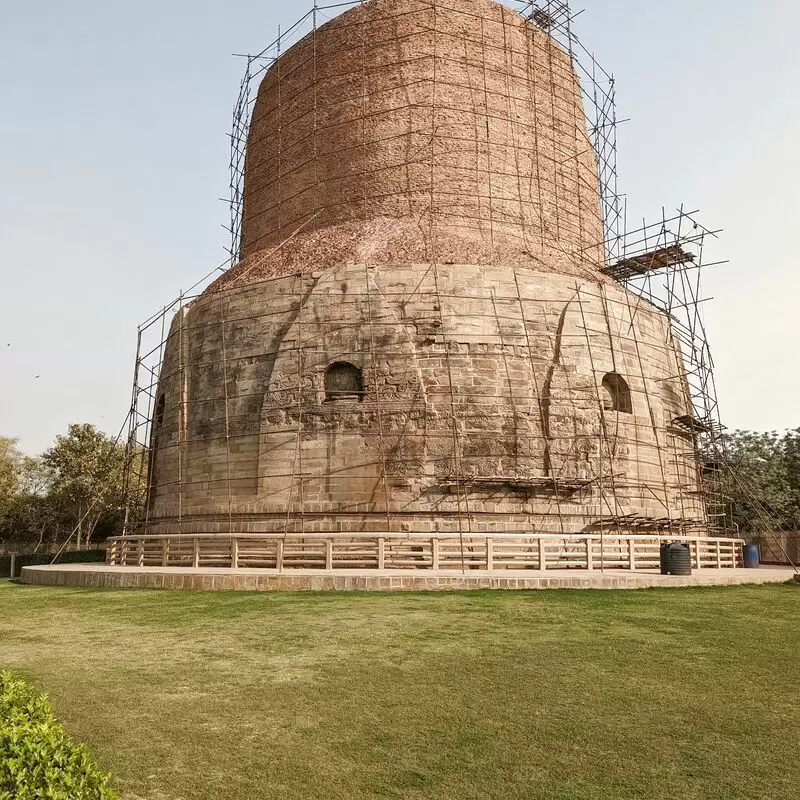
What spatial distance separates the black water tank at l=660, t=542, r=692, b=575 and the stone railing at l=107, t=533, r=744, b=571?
2.26ft

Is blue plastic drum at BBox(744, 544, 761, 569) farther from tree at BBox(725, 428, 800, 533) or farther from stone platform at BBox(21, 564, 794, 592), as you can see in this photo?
tree at BBox(725, 428, 800, 533)

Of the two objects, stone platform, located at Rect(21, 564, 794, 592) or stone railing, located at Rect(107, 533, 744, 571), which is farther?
stone railing, located at Rect(107, 533, 744, 571)

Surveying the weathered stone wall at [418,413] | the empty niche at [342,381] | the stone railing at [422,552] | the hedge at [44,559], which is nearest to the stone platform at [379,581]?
the stone railing at [422,552]

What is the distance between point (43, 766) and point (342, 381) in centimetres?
1411

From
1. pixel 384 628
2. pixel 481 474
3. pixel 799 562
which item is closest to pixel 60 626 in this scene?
pixel 384 628

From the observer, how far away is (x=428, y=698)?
16.6 ft

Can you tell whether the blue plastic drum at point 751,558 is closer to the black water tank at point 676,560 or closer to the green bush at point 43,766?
the black water tank at point 676,560

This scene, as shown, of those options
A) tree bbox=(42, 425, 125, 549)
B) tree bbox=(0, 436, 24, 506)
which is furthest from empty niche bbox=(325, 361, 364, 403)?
tree bbox=(0, 436, 24, 506)

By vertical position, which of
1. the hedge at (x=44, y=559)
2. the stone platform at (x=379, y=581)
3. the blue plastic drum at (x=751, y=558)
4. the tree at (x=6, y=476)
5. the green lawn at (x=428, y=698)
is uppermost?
the tree at (x=6, y=476)

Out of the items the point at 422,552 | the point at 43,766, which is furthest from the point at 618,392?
the point at 43,766

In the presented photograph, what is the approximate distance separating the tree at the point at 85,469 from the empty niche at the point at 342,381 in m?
17.9

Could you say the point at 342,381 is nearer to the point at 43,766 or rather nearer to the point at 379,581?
the point at 379,581

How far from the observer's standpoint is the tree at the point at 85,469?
105 feet

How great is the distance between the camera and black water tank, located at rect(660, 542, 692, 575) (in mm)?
12703
